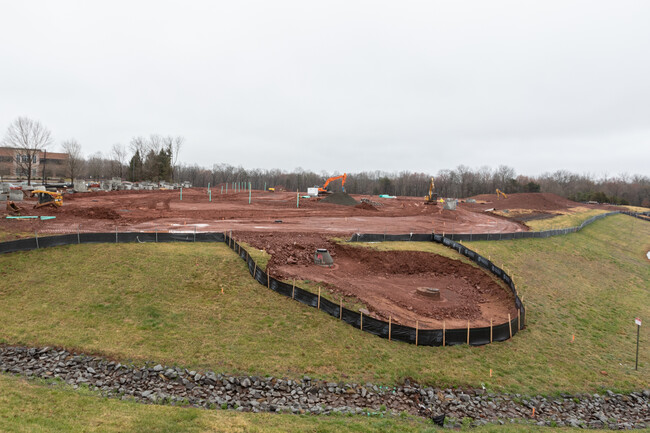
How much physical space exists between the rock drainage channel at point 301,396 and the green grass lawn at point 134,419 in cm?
71

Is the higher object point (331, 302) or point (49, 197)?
point (49, 197)

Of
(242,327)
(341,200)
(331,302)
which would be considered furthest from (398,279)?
(341,200)

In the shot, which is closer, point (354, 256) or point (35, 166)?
point (354, 256)

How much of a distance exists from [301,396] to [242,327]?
211 inches

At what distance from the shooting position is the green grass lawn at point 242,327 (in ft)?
46.3

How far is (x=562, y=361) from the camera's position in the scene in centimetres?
1625

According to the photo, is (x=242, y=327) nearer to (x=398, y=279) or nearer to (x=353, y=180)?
(x=398, y=279)

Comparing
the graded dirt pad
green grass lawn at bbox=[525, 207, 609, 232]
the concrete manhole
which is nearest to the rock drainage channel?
the graded dirt pad

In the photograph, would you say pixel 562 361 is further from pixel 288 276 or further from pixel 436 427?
pixel 288 276

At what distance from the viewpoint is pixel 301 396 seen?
1216cm

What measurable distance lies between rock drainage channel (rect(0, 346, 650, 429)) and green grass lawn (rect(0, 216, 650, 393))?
0.60 m

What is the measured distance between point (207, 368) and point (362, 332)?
7.34 metres

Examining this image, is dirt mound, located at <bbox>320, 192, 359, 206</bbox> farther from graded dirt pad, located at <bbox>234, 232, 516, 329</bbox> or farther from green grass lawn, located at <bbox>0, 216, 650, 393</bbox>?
green grass lawn, located at <bbox>0, 216, 650, 393</bbox>

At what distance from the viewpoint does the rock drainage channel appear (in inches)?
456
